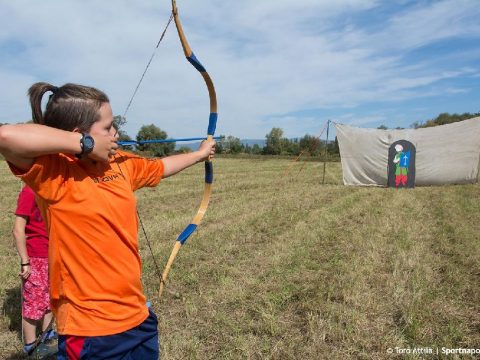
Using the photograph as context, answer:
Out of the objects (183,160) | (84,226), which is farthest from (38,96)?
(183,160)

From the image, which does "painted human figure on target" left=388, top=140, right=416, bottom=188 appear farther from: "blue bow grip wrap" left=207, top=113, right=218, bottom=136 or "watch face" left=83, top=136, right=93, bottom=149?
"watch face" left=83, top=136, right=93, bottom=149

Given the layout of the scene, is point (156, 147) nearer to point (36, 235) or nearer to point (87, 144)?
point (36, 235)

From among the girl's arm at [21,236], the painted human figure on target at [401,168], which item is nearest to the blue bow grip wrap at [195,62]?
the girl's arm at [21,236]

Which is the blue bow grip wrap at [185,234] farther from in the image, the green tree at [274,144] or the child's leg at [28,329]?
the green tree at [274,144]

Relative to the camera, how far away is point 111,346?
1.44 m

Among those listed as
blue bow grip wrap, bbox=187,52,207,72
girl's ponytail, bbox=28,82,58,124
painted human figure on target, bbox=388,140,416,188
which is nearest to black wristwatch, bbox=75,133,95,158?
girl's ponytail, bbox=28,82,58,124

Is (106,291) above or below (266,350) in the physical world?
above

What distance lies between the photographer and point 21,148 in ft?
4.05

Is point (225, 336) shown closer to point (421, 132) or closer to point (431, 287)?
point (431, 287)

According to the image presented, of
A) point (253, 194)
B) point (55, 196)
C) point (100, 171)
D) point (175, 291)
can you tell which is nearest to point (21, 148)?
point (55, 196)

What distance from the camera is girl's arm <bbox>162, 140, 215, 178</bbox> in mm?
2076

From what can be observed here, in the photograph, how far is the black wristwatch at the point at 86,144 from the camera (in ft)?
4.41

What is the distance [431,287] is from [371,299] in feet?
2.13

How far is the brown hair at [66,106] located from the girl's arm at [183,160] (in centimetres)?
65
